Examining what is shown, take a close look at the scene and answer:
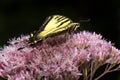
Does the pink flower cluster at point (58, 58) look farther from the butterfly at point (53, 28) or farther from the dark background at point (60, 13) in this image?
the dark background at point (60, 13)

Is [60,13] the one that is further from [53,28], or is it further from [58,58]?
[58,58]

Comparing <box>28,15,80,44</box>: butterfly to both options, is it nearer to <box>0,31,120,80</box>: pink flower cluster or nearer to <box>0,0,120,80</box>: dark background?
<box>0,31,120,80</box>: pink flower cluster

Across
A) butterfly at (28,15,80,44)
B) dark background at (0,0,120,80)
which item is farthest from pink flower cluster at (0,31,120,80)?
dark background at (0,0,120,80)

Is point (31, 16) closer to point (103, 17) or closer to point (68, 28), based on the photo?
point (103, 17)

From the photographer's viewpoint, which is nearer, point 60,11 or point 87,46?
point 87,46

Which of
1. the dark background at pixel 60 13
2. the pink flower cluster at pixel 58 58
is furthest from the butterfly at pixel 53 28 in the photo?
the dark background at pixel 60 13

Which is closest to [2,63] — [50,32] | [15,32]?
[50,32]
